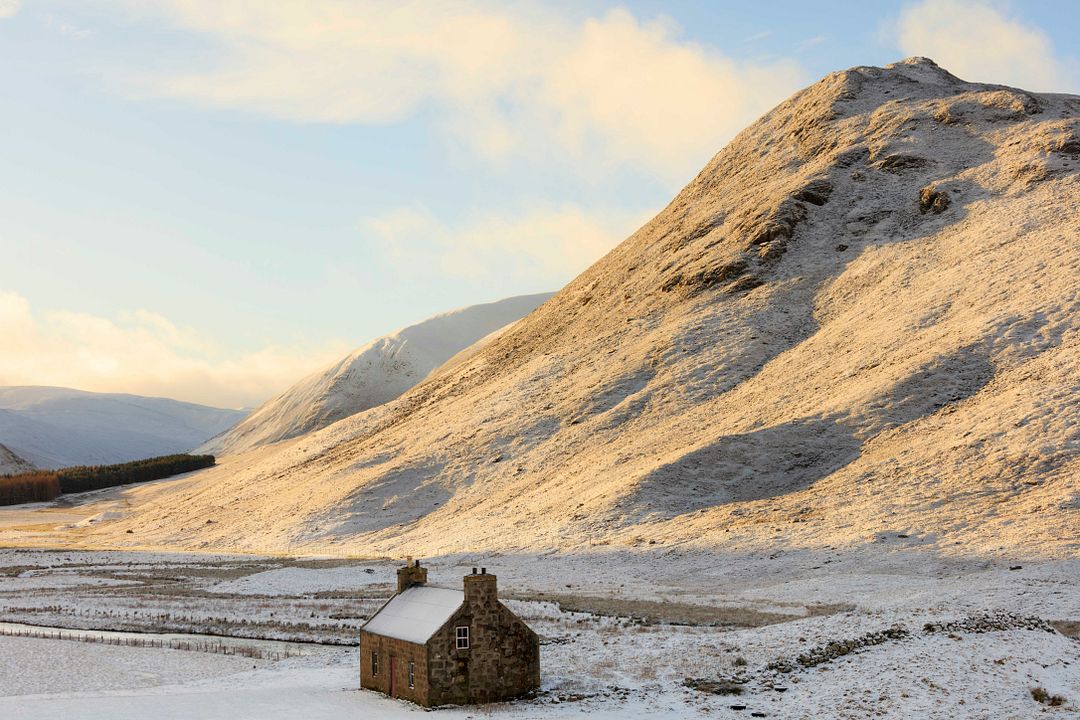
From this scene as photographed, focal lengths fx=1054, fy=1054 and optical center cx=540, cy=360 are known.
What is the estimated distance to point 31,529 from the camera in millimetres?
112188

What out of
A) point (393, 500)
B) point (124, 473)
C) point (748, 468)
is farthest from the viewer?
point (124, 473)

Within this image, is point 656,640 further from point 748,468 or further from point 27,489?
point 27,489

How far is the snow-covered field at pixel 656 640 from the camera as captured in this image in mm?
29828

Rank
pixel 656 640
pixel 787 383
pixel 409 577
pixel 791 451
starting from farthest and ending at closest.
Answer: pixel 787 383 → pixel 791 451 → pixel 656 640 → pixel 409 577

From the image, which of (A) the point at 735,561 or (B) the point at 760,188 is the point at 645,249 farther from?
(A) the point at 735,561

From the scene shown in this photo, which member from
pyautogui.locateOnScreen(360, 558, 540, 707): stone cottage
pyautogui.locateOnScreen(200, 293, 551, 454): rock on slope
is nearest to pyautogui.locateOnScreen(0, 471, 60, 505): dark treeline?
pyautogui.locateOnScreen(200, 293, 551, 454): rock on slope

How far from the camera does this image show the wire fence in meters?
38.8

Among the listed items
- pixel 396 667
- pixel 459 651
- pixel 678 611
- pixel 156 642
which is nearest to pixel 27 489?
pixel 156 642

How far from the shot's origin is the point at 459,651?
1190 inches

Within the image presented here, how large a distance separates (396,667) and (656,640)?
1083 cm

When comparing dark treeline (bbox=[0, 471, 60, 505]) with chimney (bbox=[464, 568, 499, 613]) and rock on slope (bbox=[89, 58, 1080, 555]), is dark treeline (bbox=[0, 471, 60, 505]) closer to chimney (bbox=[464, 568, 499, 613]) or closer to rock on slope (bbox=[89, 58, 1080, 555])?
rock on slope (bbox=[89, 58, 1080, 555])

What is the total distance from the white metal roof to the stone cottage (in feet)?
0.12

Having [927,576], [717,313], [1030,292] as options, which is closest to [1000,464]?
[927,576]

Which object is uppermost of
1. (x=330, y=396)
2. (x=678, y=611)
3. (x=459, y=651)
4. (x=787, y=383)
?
(x=330, y=396)
